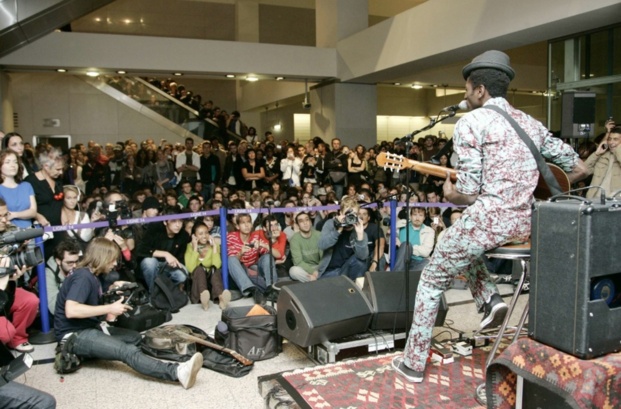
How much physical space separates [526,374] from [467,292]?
10.9 ft

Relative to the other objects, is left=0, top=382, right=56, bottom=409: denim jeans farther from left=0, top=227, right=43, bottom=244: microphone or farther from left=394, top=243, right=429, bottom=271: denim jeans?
left=394, top=243, right=429, bottom=271: denim jeans

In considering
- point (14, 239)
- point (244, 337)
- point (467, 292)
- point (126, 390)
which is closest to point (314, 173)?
point (467, 292)

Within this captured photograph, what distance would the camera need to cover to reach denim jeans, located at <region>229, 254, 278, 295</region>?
4977 mm

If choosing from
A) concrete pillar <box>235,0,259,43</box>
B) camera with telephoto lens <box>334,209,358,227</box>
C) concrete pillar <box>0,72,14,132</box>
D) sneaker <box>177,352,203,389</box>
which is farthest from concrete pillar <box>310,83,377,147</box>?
sneaker <box>177,352,203,389</box>

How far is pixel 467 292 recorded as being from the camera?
5.17 meters

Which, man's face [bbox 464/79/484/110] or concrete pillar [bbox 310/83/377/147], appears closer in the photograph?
man's face [bbox 464/79/484/110]

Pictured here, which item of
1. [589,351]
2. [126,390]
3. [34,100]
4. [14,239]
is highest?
[34,100]

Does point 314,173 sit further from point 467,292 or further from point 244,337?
point 244,337

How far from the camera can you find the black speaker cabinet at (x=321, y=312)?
3.19 metres

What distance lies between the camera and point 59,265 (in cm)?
416

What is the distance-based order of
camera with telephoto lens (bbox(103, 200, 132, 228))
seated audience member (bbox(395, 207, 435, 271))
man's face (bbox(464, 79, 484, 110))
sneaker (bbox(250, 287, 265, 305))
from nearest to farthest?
man's face (bbox(464, 79, 484, 110)), camera with telephoto lens (bbox(103, 200, 132, 228)), sneaker (bbox(250, 287, 265, 305)), seated audience member (bbox(395, 207, 435, 271))

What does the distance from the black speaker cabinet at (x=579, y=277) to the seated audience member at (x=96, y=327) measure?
2.02 m

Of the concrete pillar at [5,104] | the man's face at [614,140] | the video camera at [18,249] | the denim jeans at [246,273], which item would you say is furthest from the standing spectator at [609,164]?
the concrete pillar at [5,104]

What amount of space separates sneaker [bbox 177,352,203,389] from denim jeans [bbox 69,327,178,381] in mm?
52
